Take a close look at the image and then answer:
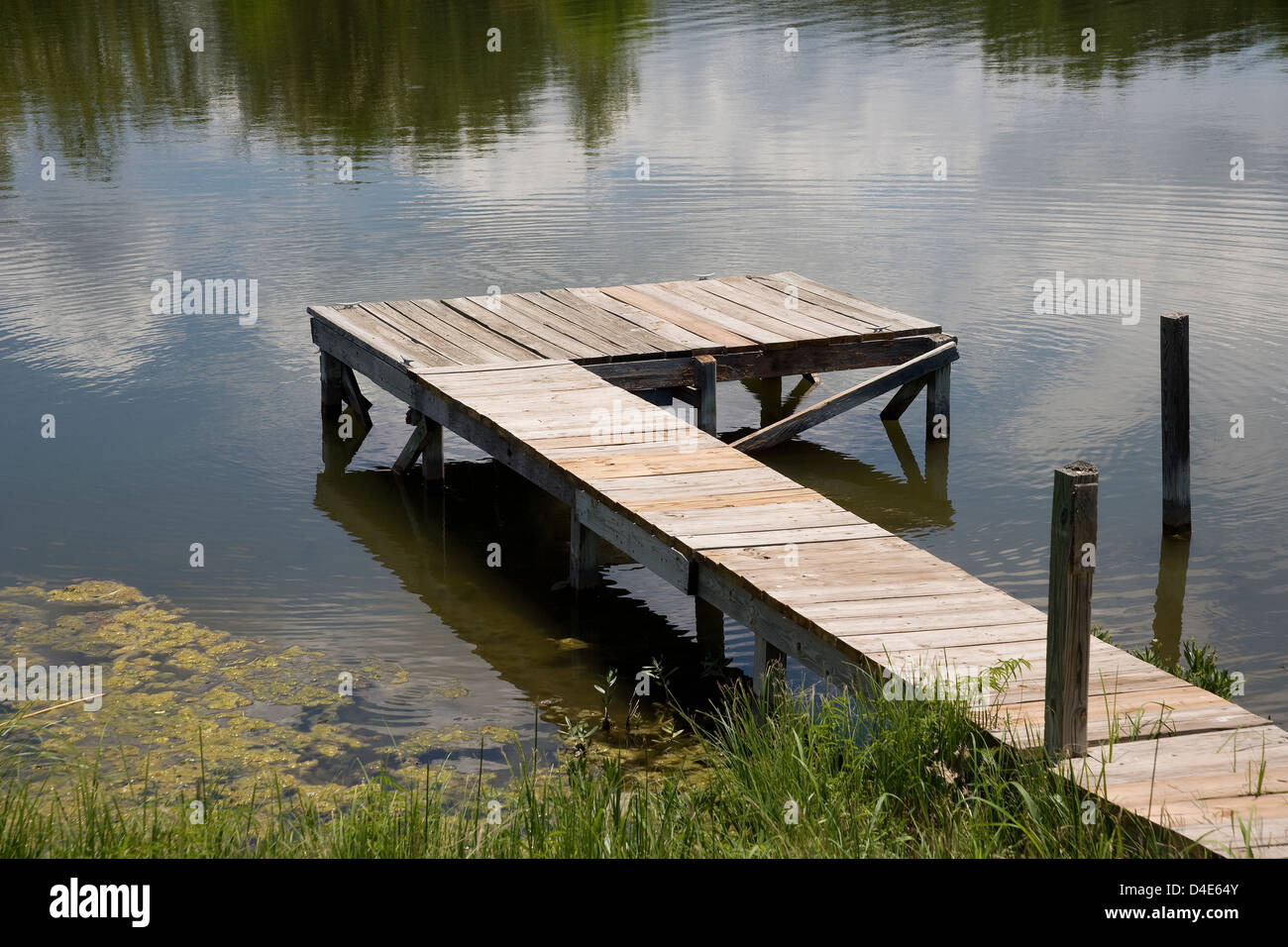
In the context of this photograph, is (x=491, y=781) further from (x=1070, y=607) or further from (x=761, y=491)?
(x=1070, y=607)

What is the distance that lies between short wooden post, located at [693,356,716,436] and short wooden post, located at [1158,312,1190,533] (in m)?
2.99

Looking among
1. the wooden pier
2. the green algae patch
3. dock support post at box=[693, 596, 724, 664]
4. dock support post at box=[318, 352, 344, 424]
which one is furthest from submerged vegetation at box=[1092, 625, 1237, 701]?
dock support post at box=[318, 352, 344, 424]

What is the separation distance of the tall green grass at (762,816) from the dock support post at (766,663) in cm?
76

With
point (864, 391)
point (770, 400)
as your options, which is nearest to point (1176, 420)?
point (864, 391)

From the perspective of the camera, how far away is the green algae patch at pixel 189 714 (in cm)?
641

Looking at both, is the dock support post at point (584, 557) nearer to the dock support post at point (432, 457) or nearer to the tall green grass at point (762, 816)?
the dock support post at point (432, 457)

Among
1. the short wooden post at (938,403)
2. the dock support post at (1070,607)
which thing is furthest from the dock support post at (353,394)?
the dock support post at (1070,607)

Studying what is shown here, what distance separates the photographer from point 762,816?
16.2ft

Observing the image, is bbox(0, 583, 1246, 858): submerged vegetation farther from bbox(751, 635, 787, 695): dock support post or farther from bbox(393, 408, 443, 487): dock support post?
bbox(393, 408, 443, 487): dock support post

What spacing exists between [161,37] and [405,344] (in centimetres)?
2333

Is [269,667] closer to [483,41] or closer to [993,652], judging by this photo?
[993,652]

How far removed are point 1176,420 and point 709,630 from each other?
292 centimetres
